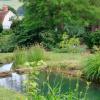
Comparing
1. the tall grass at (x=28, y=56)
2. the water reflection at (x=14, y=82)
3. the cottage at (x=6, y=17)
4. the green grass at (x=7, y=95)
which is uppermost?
the cottage at (x=6, y=17)

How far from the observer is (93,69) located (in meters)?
13.7

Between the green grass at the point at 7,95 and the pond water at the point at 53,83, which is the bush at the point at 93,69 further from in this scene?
the green grass at the point at 7,95

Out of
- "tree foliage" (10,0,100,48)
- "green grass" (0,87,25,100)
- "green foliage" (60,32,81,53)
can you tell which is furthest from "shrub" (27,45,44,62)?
"tree foliage" (10,0,100,48)

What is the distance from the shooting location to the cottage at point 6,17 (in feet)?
172

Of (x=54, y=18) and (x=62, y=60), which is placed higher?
(x=54, y=18)

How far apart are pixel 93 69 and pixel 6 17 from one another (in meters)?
42.0

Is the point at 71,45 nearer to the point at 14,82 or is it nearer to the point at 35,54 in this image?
the point at 35,54

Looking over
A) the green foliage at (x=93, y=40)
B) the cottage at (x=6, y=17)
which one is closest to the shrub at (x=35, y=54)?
the green foliage at (x=93, y=40)

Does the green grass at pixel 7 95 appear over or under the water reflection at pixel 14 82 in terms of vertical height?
over

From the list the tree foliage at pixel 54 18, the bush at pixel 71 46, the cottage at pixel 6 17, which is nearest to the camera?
the bush at pixel 71 46

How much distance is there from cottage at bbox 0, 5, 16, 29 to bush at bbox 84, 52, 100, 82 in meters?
37.3

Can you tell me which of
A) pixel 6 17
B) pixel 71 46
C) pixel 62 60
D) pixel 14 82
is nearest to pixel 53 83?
pixel 14 82

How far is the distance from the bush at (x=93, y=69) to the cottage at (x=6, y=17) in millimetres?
37308

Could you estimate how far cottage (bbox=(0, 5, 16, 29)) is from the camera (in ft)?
172
